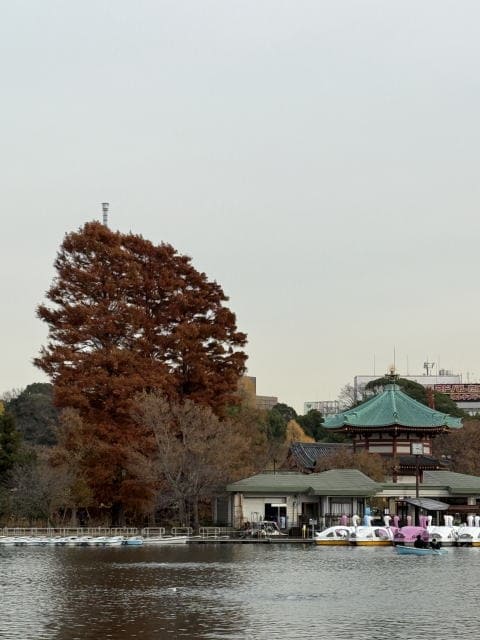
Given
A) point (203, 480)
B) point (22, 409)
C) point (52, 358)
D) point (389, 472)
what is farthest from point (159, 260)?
point (22, 409)

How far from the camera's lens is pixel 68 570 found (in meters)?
47.2

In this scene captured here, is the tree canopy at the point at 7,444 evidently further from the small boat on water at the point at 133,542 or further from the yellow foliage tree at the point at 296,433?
the yellow foliage tree at the point at 296,433

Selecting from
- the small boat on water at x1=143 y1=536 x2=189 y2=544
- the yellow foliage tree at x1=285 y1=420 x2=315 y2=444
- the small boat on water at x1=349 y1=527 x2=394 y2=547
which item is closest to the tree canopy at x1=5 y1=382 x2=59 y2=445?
the yellow foliage tree at x1=285 y1=420 x2=315 y2=444

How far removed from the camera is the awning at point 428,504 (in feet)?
253

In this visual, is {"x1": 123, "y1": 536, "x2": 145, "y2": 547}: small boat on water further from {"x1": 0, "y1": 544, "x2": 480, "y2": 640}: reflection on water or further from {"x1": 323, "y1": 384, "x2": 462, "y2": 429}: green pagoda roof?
{"x1": 323, "y1": 384, "x2": 462, "y2": 429}: green pagoda roof

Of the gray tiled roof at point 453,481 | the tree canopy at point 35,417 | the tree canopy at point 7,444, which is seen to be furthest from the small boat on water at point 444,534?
the tree canopy at point 35,417

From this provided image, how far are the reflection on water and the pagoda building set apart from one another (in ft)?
103

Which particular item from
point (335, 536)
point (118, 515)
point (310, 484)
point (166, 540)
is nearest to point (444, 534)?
point (335, 536)

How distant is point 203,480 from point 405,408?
2750 centimetres

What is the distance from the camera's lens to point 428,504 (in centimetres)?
7769

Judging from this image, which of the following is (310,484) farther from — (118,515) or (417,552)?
(417,552)

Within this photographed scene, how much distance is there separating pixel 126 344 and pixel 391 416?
24.9 m

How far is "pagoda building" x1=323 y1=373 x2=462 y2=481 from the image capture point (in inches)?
3499

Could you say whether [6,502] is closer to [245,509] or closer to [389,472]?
[245,509]
